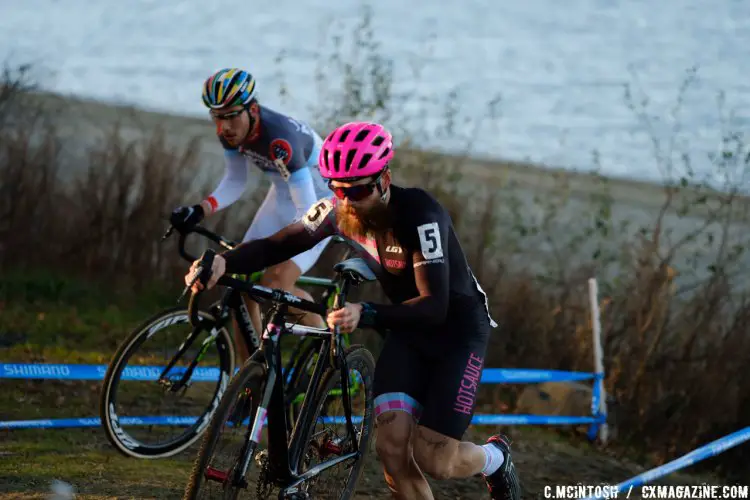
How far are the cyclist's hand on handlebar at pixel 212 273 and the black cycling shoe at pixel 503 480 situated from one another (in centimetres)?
172

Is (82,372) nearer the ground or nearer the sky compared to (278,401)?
nearer the ground

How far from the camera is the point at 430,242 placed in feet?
16.7

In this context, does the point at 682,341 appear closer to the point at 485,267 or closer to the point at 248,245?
the point at 485,267

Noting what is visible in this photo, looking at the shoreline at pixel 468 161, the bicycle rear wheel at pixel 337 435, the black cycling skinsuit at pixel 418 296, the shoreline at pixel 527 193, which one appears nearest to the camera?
the black cycling skinsuit at pixel 418 296

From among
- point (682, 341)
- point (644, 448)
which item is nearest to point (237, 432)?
point (644, 448)

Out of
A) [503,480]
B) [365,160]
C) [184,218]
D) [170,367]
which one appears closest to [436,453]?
[503,480]

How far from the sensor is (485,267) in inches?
474

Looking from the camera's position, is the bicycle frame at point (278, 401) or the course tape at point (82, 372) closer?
the bicycle frame at point (278, 401)

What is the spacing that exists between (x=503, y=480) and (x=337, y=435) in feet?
2.92

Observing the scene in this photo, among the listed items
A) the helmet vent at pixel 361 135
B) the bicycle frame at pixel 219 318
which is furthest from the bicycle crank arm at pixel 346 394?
the helmet vent at pixel 361 135

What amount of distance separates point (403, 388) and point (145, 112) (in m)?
21.9

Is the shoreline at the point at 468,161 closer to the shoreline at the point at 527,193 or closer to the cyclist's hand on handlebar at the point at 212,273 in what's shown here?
the shoreline at the point at 527,193

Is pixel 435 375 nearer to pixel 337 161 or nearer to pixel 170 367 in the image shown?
pixel 337 161

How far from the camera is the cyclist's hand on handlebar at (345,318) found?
477 cm
